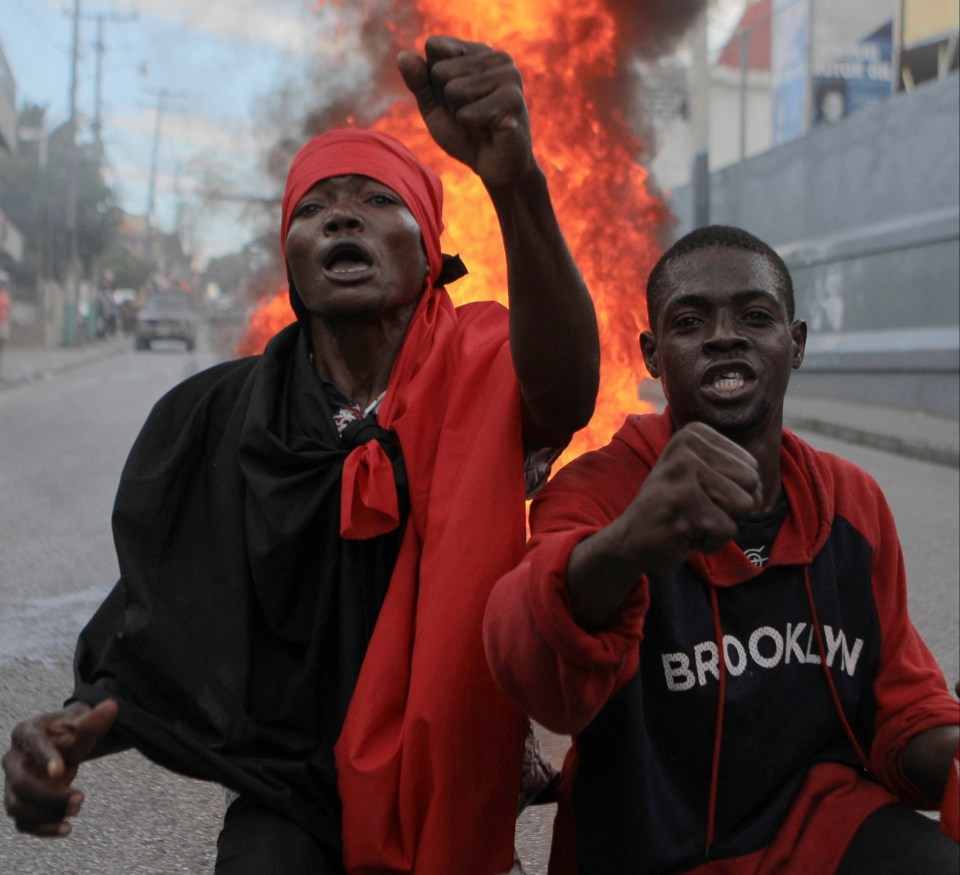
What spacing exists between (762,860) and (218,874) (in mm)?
862

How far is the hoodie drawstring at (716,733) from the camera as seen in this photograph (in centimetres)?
203

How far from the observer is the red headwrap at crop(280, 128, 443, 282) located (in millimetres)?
2426

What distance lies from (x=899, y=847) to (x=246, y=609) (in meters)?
1.09

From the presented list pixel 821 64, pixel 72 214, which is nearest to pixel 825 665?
pixel 821 64

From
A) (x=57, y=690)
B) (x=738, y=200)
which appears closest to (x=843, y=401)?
(x=738, y=200)

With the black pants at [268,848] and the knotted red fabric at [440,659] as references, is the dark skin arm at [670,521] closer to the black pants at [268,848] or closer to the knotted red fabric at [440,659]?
the knotted red fabric at [440,659]

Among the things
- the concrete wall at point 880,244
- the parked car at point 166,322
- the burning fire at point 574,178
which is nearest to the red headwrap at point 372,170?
the burning fire at point 574,178

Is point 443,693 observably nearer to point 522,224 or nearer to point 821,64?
point 522,224

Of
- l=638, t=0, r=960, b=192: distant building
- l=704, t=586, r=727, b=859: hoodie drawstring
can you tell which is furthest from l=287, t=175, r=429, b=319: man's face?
l=638, t=0, r=960, b=192: distant building

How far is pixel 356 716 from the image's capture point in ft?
6.84

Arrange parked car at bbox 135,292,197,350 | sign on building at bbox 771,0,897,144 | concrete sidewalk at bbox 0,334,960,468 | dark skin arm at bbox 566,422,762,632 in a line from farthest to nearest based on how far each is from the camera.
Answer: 1. parked car at bbox 135,292,197,350
2. sign on building at bbox 771,0,897,144
3. concrete sidewalk at bbox 0,334,960,468
4. dark skin arm at bbox 566,422,762,632

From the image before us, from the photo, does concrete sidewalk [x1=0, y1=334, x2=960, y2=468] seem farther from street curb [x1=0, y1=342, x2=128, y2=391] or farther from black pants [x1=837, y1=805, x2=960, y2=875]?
street curb [x1=0, y1=342, x2=128, y2=391]

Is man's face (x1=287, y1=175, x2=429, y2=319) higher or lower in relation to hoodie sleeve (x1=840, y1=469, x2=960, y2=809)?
higher

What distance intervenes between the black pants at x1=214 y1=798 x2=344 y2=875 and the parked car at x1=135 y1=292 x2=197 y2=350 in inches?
1437
